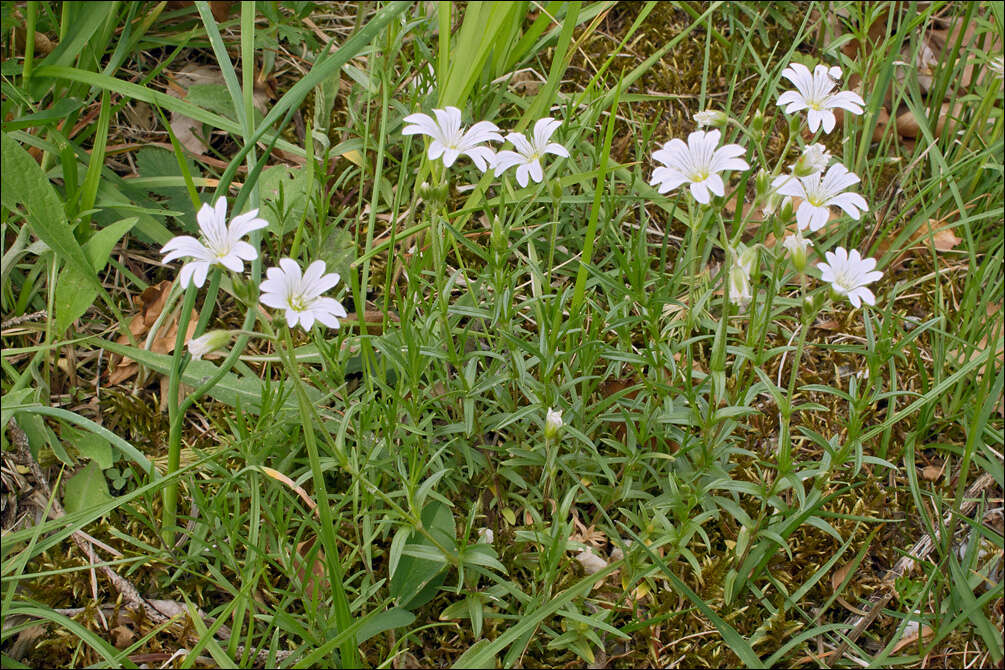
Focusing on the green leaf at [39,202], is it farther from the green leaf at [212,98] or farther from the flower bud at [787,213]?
the flower bud at [787,213]

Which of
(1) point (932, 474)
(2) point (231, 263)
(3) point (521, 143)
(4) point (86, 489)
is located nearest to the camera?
(2) point (231, 263)

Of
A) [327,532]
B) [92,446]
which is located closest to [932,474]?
[327,532]

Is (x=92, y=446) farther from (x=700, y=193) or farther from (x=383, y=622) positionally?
(x=700, y=193)

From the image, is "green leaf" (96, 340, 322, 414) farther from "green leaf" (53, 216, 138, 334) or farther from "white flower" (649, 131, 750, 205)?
"white flower" (649, 131, 750, 205)

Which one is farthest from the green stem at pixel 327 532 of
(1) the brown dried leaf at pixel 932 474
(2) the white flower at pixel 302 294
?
(1) the brown dried leaf at pixel 932 474

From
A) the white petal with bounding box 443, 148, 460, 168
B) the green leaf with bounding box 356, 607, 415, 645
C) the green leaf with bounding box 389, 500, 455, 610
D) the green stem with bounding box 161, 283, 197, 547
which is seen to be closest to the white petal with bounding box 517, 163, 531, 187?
the white petal with bounding box 443, 148, 460, 168

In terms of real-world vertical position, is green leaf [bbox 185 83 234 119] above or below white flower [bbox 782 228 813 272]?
below
